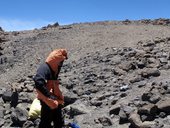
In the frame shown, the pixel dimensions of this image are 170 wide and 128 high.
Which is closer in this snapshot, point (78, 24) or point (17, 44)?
point (17, 44)

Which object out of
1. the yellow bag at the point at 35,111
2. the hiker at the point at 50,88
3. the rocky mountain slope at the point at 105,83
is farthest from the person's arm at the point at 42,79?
the yellow bag at the point at 35,111

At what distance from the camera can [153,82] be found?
12414 mm

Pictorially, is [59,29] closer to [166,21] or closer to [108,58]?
[166,21]

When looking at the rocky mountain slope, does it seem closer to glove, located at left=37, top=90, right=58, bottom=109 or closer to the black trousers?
the black trousers

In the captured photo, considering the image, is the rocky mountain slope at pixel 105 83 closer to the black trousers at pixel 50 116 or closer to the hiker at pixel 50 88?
the black trousers at pixel 50 116

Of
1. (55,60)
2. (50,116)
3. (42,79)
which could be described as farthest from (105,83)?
(42,79)

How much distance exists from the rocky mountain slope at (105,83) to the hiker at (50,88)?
1.79 metres

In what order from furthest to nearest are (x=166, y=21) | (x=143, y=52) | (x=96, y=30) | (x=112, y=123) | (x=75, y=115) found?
(x=166, y=21) → (x=96, y=30) → (x=143, y=52) → (x=75, y=115) → (x=112, y=123)

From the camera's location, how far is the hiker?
905 centimetres

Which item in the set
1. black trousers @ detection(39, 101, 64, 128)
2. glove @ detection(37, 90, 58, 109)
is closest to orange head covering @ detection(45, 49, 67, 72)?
glove @ detection(37, 90, 58, 109)

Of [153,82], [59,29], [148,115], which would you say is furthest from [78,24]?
[148,115]

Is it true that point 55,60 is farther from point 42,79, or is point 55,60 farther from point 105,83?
point 105,83

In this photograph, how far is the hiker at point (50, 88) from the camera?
9.05 metres

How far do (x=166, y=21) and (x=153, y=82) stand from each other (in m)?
17.2
